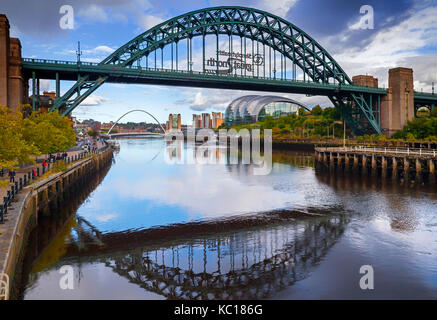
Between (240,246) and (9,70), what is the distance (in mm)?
38733

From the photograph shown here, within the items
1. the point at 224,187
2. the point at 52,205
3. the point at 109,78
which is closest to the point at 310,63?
the point at 109,78

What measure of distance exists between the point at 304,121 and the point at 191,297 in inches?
4288

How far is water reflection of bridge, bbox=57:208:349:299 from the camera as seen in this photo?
1474 cm

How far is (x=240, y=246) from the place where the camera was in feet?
63.5

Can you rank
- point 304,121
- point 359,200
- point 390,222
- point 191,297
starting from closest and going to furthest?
point 191,297
point 390,222
point 359,200
point 304,121

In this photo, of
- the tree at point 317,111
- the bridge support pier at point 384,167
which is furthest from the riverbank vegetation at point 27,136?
the tree at point 317,111

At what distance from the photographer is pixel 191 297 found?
45.1 feet

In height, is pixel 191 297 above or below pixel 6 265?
below
